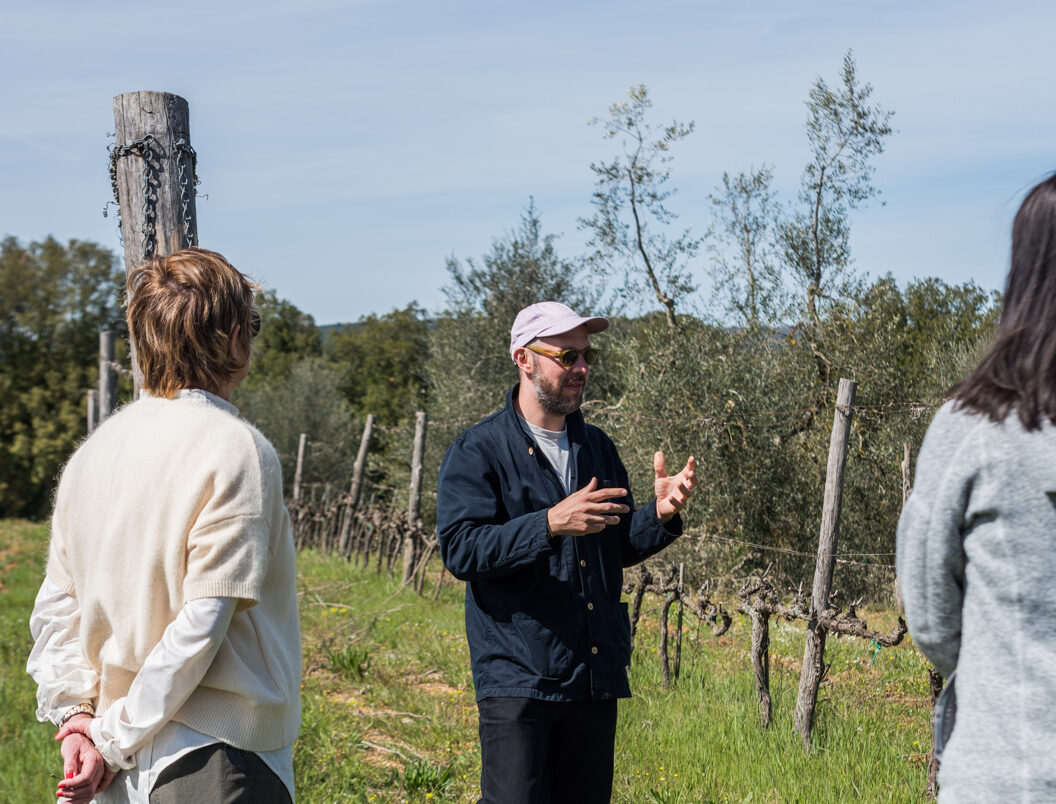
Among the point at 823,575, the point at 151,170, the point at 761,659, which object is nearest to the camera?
the point at 151,170

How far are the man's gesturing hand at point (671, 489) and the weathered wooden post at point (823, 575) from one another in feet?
8.24

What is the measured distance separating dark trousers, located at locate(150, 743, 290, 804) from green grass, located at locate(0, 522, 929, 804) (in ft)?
8.97

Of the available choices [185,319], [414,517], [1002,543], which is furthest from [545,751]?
[414,517]

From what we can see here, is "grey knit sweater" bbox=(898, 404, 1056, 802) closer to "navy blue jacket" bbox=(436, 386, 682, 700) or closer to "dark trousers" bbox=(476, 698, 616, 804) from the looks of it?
"navy blue jacket" bbox=(436, 386, 682, 700)

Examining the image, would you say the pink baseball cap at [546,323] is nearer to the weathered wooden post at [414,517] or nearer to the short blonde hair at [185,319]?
the short blonde hair at [185,319]

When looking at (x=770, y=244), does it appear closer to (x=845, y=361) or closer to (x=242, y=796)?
(x=845, y=361)

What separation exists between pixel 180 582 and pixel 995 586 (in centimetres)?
151

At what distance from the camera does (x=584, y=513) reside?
9.00 feet

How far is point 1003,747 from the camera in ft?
4.95

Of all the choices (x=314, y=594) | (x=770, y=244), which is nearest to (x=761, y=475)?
(x=770, y=244)

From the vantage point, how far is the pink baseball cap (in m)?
3.29

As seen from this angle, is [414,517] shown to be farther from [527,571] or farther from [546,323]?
[527,571]

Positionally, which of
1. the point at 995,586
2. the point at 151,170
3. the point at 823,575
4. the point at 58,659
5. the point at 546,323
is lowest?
the point at 823,575

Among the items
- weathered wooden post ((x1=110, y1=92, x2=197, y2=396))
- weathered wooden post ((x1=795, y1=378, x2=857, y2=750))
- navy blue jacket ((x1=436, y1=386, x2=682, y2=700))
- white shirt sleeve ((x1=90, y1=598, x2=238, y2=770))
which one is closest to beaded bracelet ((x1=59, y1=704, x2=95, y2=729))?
white shirt sleeve ((x1=90, y1=598, x2=238, y2=770))
